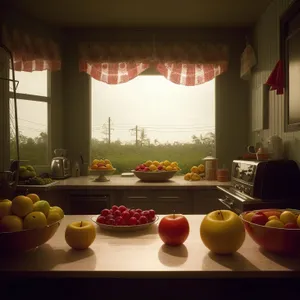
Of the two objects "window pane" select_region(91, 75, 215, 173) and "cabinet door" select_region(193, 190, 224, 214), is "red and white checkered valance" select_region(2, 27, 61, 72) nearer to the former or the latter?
"window pane" select_region(91, 75, 215, 173)

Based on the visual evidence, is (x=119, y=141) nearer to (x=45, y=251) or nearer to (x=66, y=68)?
(x=66, y=68)

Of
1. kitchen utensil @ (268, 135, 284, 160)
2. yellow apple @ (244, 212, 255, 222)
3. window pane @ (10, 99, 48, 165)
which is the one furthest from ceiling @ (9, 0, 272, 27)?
yellow apple @ (244, 212, 255, 222)

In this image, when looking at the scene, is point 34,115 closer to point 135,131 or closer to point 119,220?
point 135,131

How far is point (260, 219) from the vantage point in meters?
1.06

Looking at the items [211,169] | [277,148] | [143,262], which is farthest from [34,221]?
[211,169]

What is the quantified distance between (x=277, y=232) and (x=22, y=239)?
792 millimetres

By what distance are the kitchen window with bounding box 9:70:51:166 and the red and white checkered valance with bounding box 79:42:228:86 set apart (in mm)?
529

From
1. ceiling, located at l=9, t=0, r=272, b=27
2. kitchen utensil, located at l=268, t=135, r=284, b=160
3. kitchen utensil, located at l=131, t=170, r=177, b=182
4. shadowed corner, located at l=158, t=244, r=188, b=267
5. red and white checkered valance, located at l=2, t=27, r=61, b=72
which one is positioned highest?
ceiling, located at l=9, t=0, r=272, b=27

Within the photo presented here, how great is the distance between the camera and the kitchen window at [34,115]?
11.4 ft

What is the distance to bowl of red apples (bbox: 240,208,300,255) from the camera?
0.97 meters

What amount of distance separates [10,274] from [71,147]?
301 cm

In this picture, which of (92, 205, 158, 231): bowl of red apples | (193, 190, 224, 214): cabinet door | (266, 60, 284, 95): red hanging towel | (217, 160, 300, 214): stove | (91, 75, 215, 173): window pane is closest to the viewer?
(92, 205, 158, 231): bowl of red apples

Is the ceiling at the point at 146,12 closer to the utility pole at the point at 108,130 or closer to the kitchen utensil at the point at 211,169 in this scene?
the utility pole at the point at 108,130

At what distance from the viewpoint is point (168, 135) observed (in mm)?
3934
